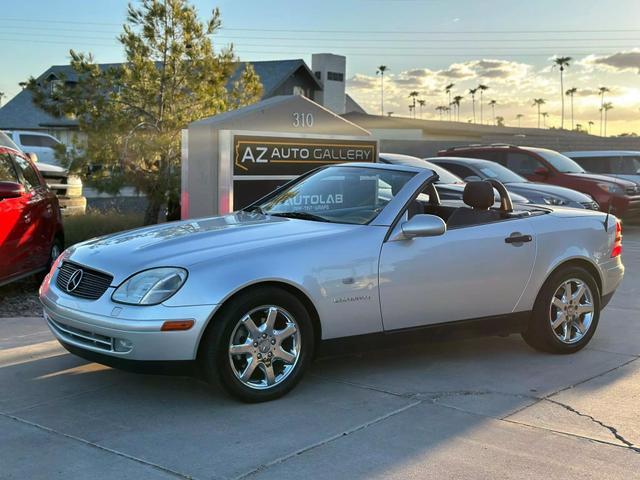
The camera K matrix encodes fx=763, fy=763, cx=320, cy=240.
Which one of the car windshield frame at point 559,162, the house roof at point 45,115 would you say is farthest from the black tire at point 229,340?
the house roof at point 45,115

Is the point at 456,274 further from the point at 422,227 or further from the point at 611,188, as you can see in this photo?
the point at 611,188

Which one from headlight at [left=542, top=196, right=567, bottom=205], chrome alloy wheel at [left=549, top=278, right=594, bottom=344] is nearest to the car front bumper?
chrome alloy wheel at [left=549, top=278, right=594, bottom=344]

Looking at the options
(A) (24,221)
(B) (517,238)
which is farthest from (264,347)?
A: (A) (24,221)

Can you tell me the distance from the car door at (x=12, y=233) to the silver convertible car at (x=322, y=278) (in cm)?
245

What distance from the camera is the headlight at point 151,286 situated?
14.5 feet

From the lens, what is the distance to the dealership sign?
31.1 ft

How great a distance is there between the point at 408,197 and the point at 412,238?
14.2 inches

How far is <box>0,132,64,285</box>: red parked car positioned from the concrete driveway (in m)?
1.78

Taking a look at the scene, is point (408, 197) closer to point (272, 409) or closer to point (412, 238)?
point (412, 238)

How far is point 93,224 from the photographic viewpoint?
1251cm

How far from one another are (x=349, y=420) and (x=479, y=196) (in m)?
2.31

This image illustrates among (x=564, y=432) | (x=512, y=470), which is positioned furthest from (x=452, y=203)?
(x=512, y=470)

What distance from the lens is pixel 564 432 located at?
14.1ft

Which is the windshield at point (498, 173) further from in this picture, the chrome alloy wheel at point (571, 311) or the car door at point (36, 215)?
the car door at point (36, 215)
